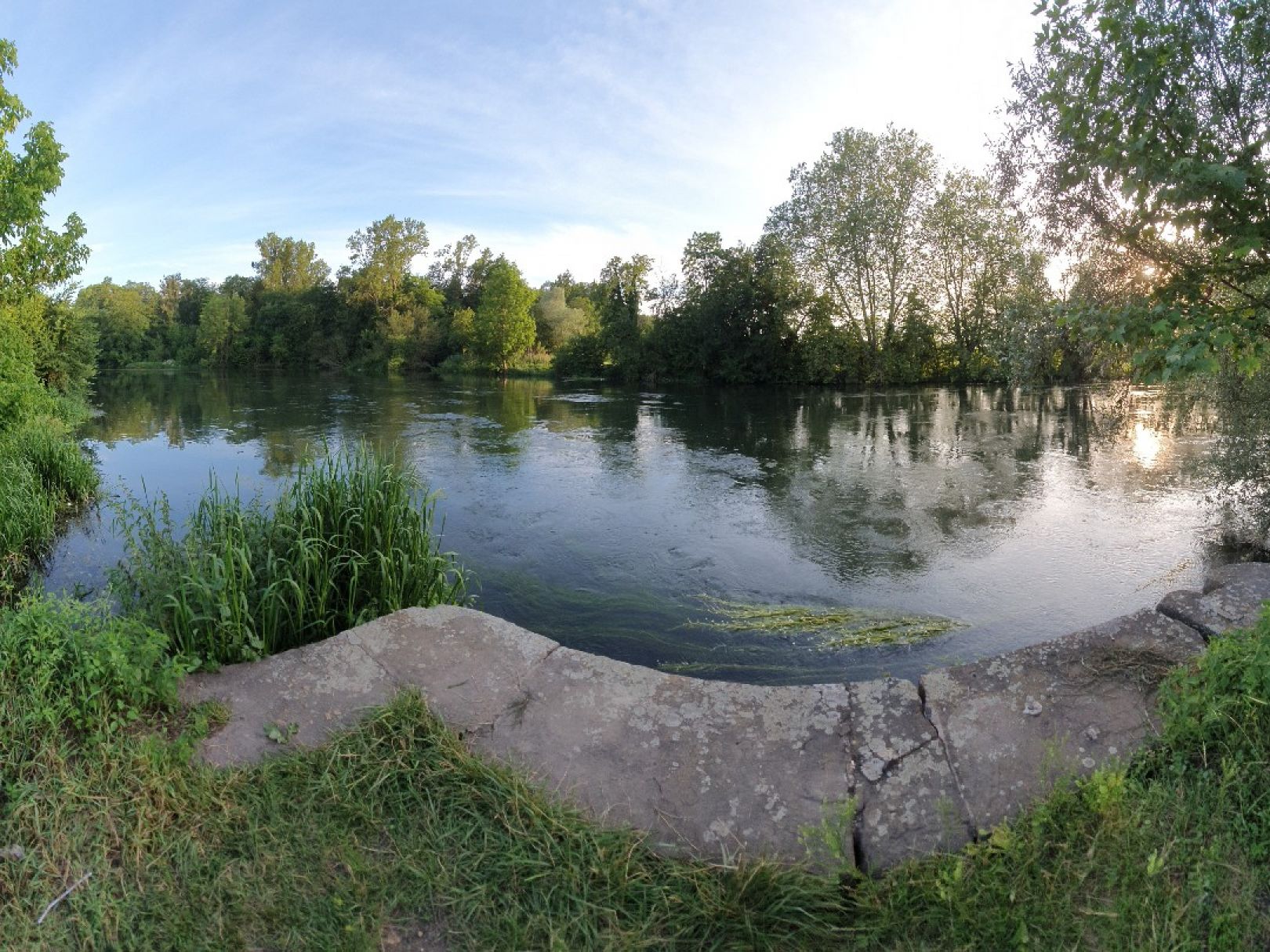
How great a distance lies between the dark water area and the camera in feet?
23.1

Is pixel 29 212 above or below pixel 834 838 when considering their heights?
above

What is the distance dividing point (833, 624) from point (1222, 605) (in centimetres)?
351

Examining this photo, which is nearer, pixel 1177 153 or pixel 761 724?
pixel 761 724

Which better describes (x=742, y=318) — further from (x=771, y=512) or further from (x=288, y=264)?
(x=288, y=264)

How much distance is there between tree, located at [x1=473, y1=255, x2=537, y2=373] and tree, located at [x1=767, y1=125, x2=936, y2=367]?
66.6 ft

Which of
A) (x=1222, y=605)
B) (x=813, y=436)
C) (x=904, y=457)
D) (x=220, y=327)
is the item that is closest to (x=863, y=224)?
(x=813, y=436)

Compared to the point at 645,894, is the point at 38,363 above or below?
above

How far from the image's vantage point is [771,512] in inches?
434

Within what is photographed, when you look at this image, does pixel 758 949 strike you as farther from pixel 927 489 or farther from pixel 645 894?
pixel 927 489

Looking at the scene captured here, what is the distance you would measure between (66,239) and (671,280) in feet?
104

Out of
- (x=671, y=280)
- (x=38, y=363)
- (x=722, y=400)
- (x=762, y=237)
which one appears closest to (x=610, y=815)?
(x=38, y=363)

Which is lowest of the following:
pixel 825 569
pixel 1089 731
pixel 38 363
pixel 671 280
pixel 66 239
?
pixel 825 569

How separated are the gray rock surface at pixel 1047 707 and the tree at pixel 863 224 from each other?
109 feet

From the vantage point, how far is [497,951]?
223 centimetres
